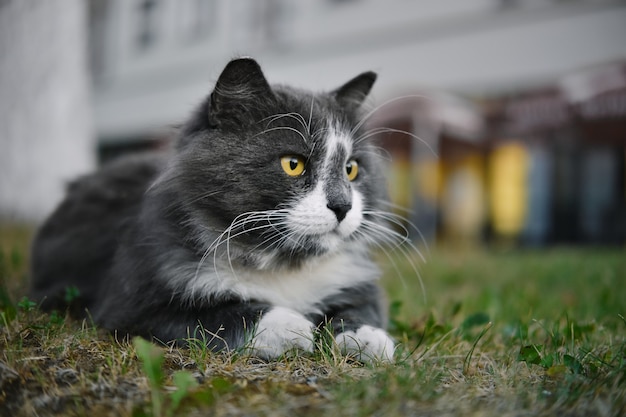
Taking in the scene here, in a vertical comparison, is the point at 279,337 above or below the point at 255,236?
below

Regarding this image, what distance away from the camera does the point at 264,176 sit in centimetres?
192

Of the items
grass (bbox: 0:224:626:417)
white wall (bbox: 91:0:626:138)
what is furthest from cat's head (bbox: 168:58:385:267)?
white wall (bbox: 91:0:626:138)

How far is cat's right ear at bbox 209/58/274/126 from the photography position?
6.47ft

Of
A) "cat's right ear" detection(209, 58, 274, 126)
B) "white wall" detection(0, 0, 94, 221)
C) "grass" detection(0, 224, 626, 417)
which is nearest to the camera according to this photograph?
"grass" detection(0, 224, 626, 417)

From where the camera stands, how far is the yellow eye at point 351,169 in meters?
2.18

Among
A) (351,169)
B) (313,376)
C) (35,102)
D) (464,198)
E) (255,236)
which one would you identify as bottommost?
(464,198)

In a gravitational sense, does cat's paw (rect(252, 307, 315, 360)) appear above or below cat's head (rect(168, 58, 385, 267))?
below

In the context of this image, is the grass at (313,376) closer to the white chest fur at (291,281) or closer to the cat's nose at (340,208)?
the white chest fur at (291,281)

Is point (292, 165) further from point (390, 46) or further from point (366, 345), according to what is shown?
point (390, 46)

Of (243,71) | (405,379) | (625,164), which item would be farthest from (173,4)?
(405,379)

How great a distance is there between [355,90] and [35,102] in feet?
15.8

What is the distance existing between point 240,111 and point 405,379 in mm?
1149

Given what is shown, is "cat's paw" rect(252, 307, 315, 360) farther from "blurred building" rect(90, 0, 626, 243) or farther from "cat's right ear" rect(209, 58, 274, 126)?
"blurred building" rect(90, 0, 626, 243)

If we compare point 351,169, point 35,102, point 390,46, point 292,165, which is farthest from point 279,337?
point 390,46
